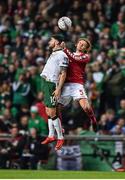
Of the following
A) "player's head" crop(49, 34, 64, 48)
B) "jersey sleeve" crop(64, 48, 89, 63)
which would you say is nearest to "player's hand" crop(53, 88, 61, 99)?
"jersey sleeve" crop(64, 48, 89, 63)

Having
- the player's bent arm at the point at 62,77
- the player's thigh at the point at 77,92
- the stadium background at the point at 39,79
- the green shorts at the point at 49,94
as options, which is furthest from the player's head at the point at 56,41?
the stadium background at the point at 39,79

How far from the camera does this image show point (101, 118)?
22562 mm

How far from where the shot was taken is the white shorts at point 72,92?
18.0 metres

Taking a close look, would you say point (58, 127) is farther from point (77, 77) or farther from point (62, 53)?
point (62, 53)

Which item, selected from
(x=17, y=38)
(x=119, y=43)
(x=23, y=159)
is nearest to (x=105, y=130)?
(x=23, y=159)

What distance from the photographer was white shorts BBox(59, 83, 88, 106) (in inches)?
709

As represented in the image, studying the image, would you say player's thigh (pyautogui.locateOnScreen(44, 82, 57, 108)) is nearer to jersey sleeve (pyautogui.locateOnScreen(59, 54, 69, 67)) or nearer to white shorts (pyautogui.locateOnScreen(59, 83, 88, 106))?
white shorts (pyautogui.locateOnScreen(59, 83, 88, 106))

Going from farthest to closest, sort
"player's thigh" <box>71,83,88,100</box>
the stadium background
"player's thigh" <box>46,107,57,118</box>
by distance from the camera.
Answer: the stadium background
"player's thigh" <box>46,107,57,118</box>
"player's thigh" <box>71,83,88,100</box>

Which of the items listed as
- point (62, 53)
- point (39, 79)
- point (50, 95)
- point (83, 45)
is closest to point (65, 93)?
point (50, 95)

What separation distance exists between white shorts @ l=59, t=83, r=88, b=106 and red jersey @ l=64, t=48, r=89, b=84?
99 millimetres

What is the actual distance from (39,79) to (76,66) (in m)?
6.37

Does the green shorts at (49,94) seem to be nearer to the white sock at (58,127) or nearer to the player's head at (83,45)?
the white sock at (58,127)

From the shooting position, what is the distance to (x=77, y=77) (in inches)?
712

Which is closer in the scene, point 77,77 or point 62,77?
point 62,77
